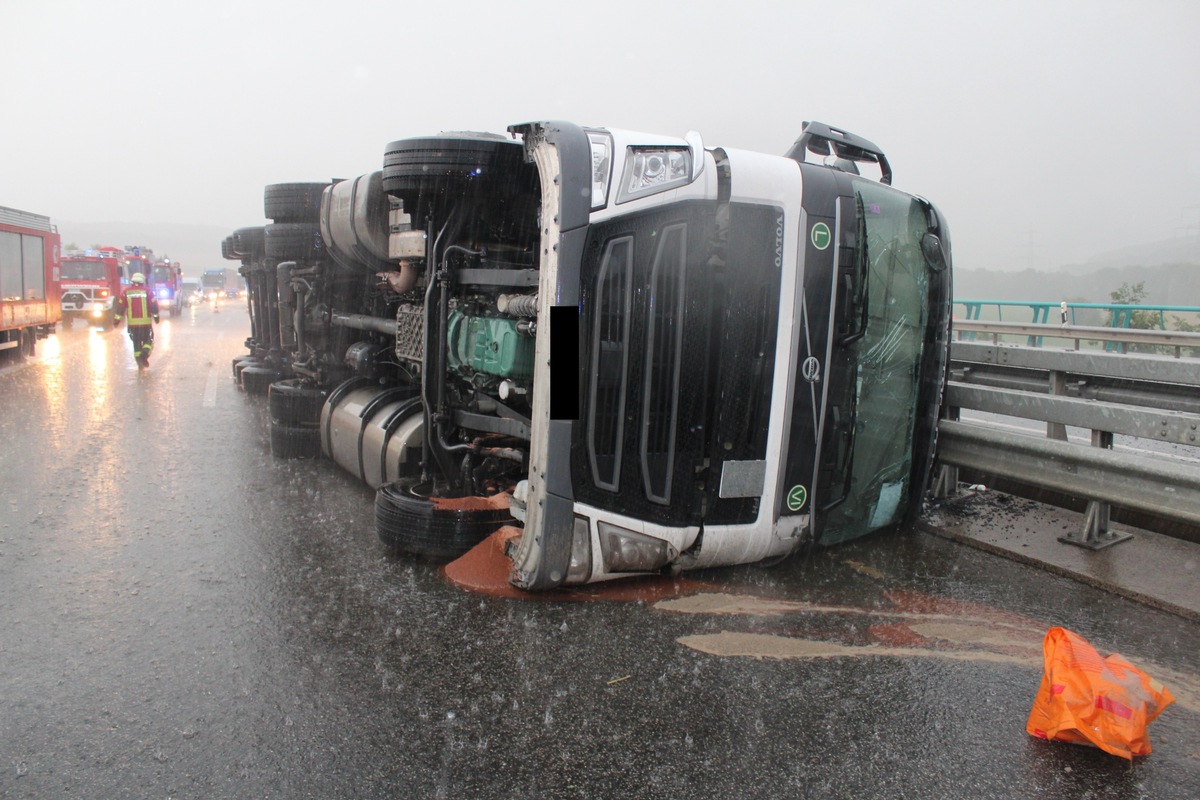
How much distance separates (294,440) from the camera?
755cm

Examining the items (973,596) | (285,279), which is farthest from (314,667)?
(285,279)

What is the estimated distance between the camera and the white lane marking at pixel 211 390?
10924 mm

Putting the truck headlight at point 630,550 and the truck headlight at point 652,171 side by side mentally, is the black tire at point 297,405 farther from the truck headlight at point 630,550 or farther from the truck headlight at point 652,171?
the truck headlight at point 652,171

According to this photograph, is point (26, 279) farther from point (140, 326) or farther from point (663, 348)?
point (663, 348)

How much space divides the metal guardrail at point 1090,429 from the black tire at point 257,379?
29.1 ft

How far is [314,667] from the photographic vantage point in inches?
134

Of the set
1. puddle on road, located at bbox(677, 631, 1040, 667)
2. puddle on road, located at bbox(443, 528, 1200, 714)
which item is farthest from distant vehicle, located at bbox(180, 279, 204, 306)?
puddle on road, located at bbox(677, 631, 1040, 667)

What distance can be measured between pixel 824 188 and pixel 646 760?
2798 millimetres

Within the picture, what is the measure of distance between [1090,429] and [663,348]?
2.92 metres

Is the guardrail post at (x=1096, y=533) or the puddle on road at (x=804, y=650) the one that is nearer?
the puddle on road at (x=804, y=650)

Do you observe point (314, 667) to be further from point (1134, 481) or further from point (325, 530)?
point (1134, 481)

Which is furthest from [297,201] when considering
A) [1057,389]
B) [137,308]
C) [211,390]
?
[137,308]

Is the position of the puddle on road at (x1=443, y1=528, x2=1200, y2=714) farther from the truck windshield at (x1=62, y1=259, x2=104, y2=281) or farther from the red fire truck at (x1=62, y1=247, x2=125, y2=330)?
the truck windshield at (x1=62, y1=259, x2=104, y2=281)

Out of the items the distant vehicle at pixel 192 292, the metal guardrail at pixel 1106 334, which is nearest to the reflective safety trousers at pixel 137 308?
the metal guardrail at pixel 1106 334
